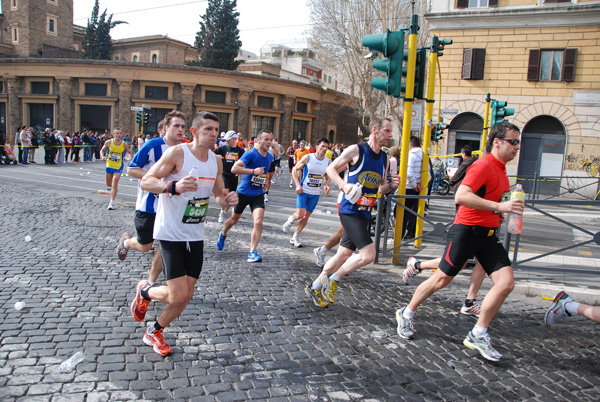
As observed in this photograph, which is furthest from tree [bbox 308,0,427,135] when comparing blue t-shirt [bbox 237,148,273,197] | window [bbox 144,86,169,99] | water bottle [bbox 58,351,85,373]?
water bottle [bbox 58,351,85,373]

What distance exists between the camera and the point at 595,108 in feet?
73.7

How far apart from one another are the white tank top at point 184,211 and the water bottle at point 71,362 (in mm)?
1079

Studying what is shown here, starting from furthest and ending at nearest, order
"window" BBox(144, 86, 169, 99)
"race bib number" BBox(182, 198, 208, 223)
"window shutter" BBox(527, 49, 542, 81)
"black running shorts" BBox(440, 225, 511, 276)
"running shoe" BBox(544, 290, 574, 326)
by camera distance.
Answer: "window" BBox(144, 86, 169, 99) → "window shutter" BBox(527, 49, 542, 81) → "running shoe" BBox(544, 290, 574, 326) → "black running shorts" BBox(440, 225, 511, 276) → "race bib number" BBox(182, 198, 208, 223)

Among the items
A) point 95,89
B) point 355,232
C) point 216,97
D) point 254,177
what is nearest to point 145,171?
point 254,177

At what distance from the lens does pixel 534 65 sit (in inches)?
904

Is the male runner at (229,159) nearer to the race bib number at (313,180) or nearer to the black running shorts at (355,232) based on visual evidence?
the race bib number at (313,180)

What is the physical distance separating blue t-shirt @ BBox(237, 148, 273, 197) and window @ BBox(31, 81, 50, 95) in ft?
138

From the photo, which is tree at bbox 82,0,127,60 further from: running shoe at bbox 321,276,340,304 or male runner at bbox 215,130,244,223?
running shoe at bbox 321,276,340,304

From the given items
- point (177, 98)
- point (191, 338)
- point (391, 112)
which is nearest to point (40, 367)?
point (191, 338)

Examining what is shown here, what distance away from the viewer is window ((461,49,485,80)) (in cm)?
2388

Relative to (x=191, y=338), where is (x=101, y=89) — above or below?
above

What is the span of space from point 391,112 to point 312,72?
49.3 m

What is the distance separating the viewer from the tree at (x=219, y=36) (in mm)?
48500

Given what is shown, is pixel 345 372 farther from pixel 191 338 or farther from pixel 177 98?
pixel 177 98
